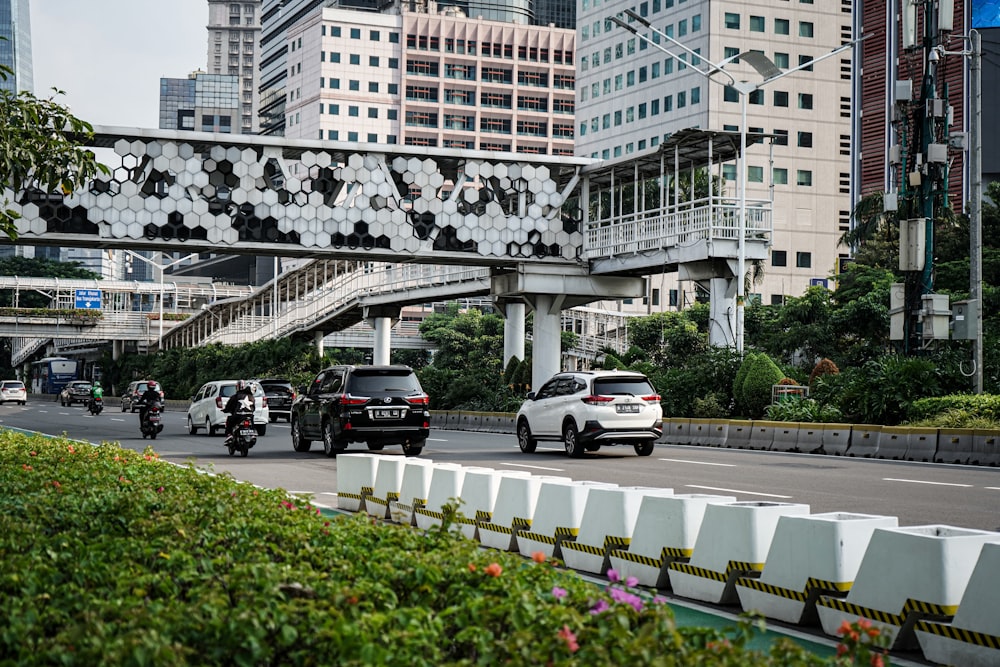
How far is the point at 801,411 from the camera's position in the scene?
3128cm

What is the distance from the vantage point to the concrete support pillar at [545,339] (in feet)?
155

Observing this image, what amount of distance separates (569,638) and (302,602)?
4.02ft

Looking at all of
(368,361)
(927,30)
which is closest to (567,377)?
(927,30)

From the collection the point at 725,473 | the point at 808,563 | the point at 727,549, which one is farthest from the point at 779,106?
the point at 808,563

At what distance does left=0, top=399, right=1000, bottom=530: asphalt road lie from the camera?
15.6 metres

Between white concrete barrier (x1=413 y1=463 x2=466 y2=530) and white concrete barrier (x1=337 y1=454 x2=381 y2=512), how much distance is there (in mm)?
1668

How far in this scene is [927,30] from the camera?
28.5 meters

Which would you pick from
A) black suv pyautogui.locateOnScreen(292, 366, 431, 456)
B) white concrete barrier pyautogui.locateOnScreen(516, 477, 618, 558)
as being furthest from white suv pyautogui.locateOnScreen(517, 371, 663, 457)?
white concrete barrier pyautogui.locateOnScreen(516, 477, 618, 558)

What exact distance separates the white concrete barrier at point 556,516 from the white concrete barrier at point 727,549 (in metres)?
1.60

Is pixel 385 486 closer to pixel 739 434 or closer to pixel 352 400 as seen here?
pixel 352 400

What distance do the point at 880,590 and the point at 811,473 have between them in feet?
45.2

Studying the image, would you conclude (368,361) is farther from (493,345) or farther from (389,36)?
(389,36)

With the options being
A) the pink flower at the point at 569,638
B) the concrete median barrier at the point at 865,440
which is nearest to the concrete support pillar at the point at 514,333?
the concrete median barrier at the point at 865,440

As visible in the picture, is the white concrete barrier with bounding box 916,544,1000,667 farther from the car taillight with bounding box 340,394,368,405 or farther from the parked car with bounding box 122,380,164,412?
the parked car with bounding box 122,380,164,412
